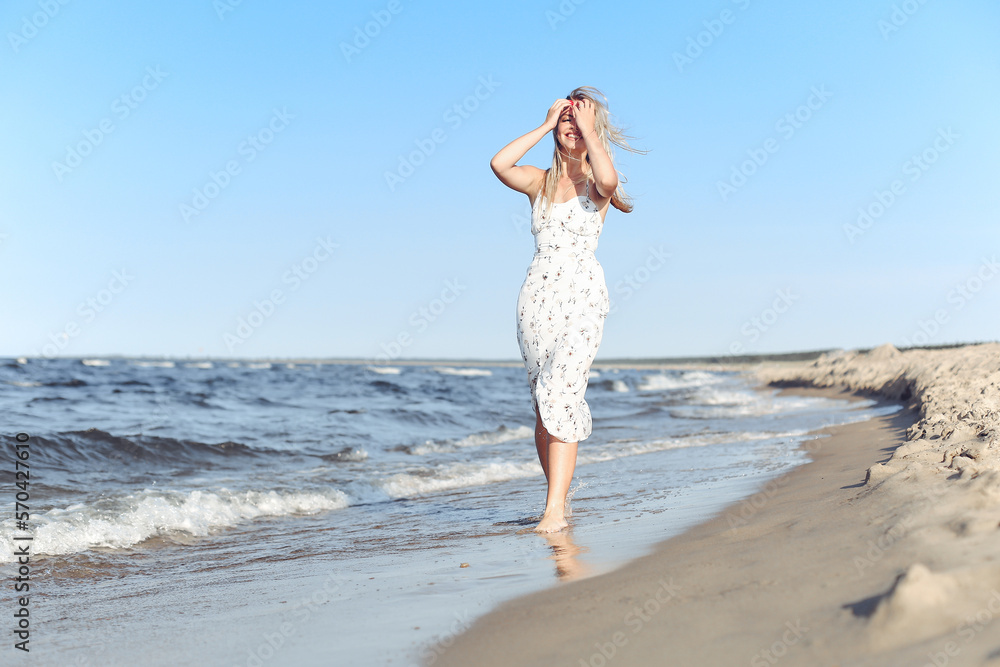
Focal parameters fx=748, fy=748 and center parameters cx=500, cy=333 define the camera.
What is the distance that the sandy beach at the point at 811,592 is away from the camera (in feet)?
4.89

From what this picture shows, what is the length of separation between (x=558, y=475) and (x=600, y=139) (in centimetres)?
165

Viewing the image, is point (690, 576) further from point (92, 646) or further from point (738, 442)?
point (738, 442)

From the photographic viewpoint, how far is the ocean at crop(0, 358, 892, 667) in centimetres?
235

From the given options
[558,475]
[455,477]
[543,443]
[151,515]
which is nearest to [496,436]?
[455,477]

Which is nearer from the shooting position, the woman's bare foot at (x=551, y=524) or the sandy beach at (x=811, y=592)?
the sandy beach at (x=811, y=592)

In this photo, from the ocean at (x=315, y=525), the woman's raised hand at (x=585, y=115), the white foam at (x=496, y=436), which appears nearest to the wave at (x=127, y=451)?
the ocean at (x=315, y=525)

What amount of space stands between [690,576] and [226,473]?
617cm

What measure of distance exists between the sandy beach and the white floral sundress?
0.88 m

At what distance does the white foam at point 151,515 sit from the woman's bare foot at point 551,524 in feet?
8.31

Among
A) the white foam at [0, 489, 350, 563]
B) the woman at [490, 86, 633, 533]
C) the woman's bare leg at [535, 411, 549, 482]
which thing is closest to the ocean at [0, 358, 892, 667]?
the white foam at [0, 489, 350, 563]

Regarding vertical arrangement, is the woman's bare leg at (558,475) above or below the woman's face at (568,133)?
below

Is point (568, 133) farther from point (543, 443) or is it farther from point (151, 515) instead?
point (151, 515)

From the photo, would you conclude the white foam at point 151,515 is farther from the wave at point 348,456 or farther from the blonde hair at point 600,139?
the blonde hair at point 600,139

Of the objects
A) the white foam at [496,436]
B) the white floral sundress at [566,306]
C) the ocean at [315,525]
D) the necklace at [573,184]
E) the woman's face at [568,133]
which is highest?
the woman's face at [568,133]
